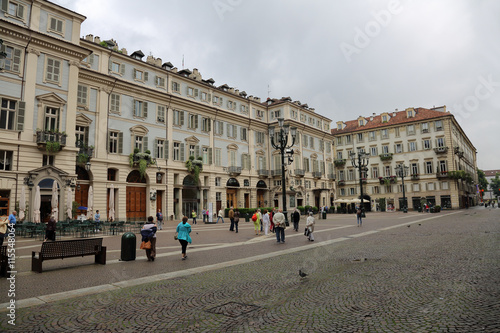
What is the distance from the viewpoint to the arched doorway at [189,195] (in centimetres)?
3741

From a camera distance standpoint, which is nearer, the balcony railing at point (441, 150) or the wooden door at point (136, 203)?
the wooden door at point (136, 203)

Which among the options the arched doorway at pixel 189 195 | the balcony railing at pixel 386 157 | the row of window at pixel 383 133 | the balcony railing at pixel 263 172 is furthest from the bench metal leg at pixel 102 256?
the row of window at pixel 383 133

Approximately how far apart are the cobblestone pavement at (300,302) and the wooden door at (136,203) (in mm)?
25611

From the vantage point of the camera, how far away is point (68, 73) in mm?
25750

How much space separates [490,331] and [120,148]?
31.9 metres

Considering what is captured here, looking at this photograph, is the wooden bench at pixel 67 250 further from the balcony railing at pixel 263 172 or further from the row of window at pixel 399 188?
the row of window at pixel 399 188

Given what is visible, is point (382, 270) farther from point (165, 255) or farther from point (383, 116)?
point (383, 116)

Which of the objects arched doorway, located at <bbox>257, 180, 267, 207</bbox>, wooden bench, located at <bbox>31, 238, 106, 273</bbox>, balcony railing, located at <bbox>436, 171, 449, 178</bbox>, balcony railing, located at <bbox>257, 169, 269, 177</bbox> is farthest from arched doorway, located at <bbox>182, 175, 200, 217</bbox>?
balcony railing, located at <bbox>436, 171, 449, 178</bbox>

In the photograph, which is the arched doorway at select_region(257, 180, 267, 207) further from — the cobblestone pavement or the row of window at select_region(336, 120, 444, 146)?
the cobblestone pavement

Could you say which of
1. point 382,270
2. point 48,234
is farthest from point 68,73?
point 382,270

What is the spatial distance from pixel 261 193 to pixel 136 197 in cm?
2066

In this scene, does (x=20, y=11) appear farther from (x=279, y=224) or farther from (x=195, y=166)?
(x=279, y=224)

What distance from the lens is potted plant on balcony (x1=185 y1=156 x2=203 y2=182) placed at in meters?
37.0

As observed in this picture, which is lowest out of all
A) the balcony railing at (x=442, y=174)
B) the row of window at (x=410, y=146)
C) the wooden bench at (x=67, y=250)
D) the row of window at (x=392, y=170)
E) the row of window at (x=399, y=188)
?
the wooden bench at (x=67, y=250)
